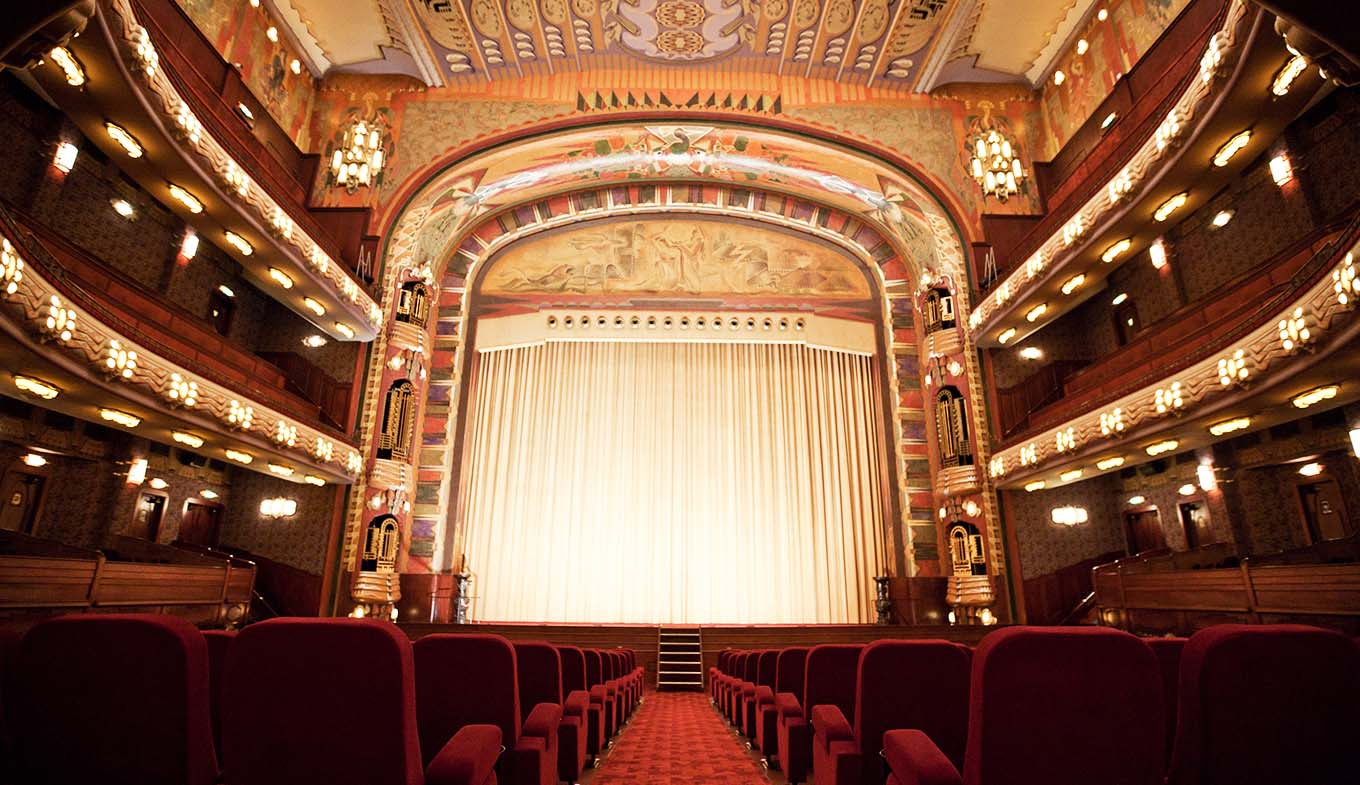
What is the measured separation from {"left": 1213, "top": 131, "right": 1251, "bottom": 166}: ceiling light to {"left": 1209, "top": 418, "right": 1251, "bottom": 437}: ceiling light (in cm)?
344

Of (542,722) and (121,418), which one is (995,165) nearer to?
(542,722)

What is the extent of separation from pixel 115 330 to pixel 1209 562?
48.5 ft

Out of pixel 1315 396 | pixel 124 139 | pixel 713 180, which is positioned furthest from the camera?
pixel 713 180

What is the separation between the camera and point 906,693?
91.8 inches

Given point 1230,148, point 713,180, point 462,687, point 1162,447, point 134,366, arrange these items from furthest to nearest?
point 713,180 → point 1162,447 → point 1230,148 → point 134,366 → point 462,687

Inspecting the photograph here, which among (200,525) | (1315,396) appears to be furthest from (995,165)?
(200,525)

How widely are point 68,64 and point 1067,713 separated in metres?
10.5

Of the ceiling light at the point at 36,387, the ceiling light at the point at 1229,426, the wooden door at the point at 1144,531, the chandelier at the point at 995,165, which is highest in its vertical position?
the chandelier at the point at 995,165

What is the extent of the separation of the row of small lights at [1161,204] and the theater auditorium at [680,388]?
0.07 m

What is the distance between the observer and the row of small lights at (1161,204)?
7715 millimetres

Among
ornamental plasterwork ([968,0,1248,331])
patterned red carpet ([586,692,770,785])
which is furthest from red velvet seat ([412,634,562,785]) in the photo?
ornamental plasterwork ([968,0,1248,331])

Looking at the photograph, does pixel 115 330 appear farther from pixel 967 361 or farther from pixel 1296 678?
pixel 967 361

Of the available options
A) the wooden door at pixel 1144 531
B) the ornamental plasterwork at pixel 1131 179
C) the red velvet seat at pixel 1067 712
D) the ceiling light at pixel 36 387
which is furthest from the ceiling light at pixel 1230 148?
the ceiling light at pixel 36 387

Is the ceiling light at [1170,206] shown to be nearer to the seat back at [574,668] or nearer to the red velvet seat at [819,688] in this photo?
the red velvet seat at [819,688]
